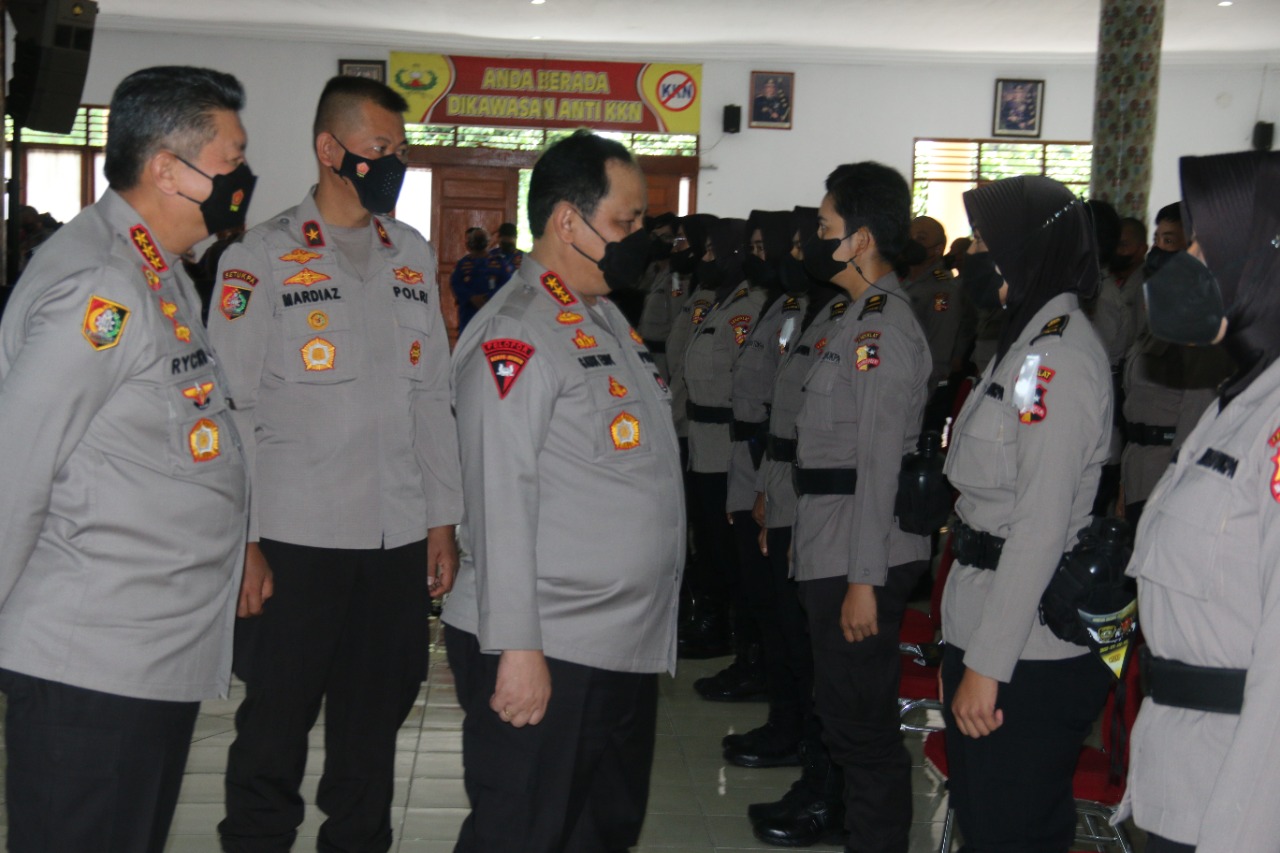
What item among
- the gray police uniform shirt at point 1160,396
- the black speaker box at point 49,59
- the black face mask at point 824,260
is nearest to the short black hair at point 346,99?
the black face mask at point 824,260

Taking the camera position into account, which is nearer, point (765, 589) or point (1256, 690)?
point (1256, 690)

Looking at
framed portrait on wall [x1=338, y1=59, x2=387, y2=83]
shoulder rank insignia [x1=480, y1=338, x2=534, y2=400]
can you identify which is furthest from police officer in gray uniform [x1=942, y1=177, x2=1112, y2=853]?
framed portrait on wall [x1=338, y1=59, x2=387, y2=83]

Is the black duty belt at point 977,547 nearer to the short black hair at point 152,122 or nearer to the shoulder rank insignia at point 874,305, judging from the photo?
the shoulder rank insignia at point 874,305

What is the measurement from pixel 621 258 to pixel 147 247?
0.76 metres

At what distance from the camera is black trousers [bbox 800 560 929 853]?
2676 millimetres

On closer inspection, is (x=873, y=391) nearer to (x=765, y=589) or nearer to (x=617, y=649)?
(x=617, y=649)

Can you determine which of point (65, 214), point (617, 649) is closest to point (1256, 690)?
point (617, 649)

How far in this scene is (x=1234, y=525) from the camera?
137 cm

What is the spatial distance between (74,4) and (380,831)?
167 inches

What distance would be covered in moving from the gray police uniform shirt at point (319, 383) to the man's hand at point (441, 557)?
0.23ft

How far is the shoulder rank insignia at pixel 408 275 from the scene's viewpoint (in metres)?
2.68

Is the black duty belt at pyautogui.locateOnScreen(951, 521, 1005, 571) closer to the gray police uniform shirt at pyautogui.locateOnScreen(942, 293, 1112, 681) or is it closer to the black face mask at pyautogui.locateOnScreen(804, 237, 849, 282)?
the gray police uniform shirt at pyautogui.locateOnScreen(942, 293, 1112, 681)

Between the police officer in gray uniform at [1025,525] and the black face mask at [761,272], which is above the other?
the black face mask at [761,272]

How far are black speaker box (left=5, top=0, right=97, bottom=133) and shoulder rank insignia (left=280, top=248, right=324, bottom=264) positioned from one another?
131 inches
